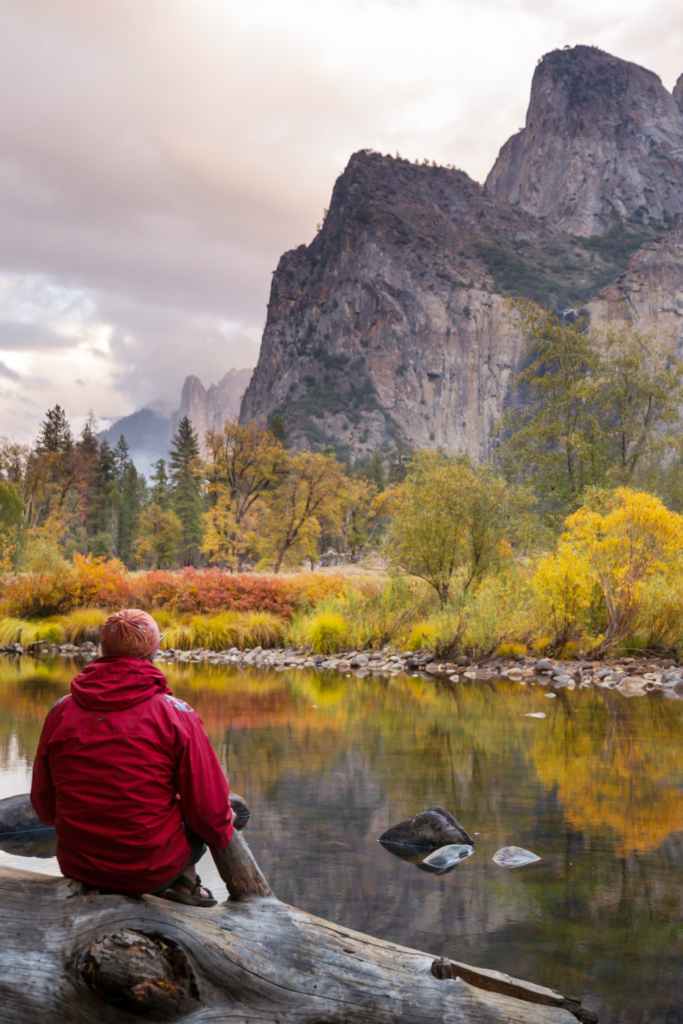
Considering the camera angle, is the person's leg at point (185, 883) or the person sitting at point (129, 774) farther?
the person's leg at point (185, 883)

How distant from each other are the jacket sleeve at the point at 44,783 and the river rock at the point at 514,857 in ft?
12.4

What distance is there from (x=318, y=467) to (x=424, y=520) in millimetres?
28949

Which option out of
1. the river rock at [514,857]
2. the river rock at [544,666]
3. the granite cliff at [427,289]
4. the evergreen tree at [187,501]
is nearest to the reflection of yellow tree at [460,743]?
the river rock at [514,857]

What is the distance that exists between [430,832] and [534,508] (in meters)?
20.2

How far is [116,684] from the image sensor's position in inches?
114

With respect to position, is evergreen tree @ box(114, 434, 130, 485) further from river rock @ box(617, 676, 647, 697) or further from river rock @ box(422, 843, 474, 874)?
river rock @ box(422, 843, 474, 874)

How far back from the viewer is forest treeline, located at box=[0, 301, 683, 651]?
1655 cm

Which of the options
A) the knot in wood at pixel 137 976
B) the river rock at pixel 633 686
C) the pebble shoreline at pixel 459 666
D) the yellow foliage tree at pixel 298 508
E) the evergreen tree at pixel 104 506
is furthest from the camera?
the evergreen tree at pixel 104 506

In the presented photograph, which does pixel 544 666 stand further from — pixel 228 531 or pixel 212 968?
pixel 228 531

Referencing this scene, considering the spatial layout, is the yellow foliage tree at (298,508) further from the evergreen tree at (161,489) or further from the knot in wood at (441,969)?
the knot in wood at (441,969)

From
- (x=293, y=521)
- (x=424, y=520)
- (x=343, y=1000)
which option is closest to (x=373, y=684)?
(x=424, y=520)

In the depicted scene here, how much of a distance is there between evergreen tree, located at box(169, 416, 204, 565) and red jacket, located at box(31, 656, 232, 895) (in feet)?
198

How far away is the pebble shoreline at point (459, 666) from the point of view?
1493 cm

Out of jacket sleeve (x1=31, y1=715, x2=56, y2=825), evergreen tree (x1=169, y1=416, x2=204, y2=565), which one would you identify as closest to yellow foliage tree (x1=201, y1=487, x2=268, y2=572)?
evergreen tree (x1=169, y1=416, x2=204, y2=565)
